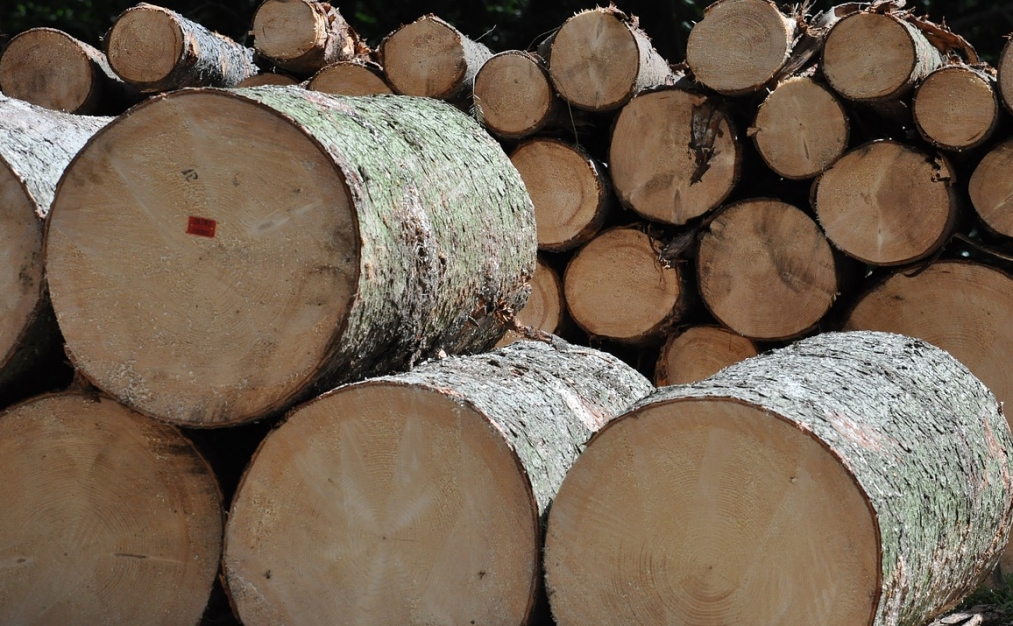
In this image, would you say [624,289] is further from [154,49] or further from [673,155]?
[154,49]

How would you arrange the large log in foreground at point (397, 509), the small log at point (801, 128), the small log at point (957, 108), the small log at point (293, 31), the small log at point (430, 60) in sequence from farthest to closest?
the small log at point (293, 31), the small log at point (430, 60), the small log at point (801, 128), the small log at point (957, 108), the large log in foreground at point (397, 509)

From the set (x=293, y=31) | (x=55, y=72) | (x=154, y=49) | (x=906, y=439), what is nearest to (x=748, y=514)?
(x=906, y=439)

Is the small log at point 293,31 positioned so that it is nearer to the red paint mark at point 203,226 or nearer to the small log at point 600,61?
the small log at point 600,61

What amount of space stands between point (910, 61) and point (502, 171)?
1630 millimetres

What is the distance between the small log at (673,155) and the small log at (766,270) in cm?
13

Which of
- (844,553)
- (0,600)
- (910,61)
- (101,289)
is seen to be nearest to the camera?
(844,553)

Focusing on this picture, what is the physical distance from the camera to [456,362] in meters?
2.82

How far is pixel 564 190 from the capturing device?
15.2ft

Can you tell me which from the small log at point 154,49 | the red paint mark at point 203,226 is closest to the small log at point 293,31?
the small log at point 154,49

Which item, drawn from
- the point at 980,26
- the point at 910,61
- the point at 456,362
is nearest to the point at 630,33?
the point at 910,61

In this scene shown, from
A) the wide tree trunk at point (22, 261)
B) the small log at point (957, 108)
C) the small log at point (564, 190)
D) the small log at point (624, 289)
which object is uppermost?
the wide tree trunk at point (22, 261)

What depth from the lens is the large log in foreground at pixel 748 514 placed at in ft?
7.22

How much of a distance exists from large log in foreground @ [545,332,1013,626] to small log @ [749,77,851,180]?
5.97 ft

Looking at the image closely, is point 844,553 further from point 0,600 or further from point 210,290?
point 0,600
